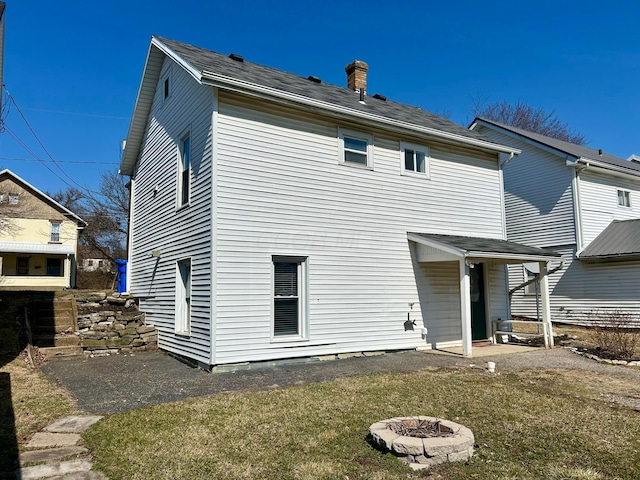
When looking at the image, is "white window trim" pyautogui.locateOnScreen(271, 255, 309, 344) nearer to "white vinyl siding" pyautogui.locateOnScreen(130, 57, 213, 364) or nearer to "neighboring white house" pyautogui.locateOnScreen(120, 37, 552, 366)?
"neighboring white house" pyautogui.locateOnScreen(120, 37, 552, 366)

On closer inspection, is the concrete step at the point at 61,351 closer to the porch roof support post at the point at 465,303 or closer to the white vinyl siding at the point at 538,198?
the porch roof support post at the point at 465,303

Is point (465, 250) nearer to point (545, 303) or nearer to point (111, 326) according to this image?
point (545, 303)

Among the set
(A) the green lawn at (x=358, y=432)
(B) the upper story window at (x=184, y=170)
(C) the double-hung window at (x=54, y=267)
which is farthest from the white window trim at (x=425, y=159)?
(C) the double-hung window at (x=54, y=267)

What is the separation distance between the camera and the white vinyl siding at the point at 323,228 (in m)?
8.88

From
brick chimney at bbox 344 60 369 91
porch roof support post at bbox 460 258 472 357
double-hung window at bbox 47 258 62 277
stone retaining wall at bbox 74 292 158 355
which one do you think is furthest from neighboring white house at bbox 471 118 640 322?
double-hung window at bbox 47 258 62 277

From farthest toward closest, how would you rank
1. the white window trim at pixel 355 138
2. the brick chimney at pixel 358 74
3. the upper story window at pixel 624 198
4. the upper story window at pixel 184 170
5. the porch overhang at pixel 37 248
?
1. the porch overhang at pixel 37 248
2. the upper story window at pixel 624 198
3. the brick chimney at pixel 358 74
4. the upper story window at pixel 184 170
5. the white window trim at pixel 355 138

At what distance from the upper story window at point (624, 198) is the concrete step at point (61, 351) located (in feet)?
66.1

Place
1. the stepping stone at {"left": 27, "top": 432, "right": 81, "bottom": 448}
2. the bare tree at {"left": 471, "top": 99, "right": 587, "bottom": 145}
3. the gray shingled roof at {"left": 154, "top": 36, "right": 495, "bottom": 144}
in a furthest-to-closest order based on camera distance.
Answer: the bare tree at {"left": 471, "top": 99, "right": 587, "bottom": 145} → the gray shingled roof at {"left": 154, "top": 36, "right": 495, "bottom": 144} → the stepping stone at {"left": 27, "top": 432, "right": 81, "bottom": 448}

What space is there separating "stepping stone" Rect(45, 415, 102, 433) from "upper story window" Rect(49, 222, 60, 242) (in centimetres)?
Result: 2976

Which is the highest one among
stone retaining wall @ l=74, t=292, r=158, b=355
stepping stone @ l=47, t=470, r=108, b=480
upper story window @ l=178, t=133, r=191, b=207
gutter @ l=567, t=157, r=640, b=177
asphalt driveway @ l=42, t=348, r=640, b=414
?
gutter @ l=567, t=157, r=640, b=177

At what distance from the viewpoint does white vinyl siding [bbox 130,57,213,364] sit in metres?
9.09

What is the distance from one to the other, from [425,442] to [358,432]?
1025 millimetres

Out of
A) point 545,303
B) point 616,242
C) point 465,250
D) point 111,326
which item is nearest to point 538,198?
point 616,242

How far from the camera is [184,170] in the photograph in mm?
10773
